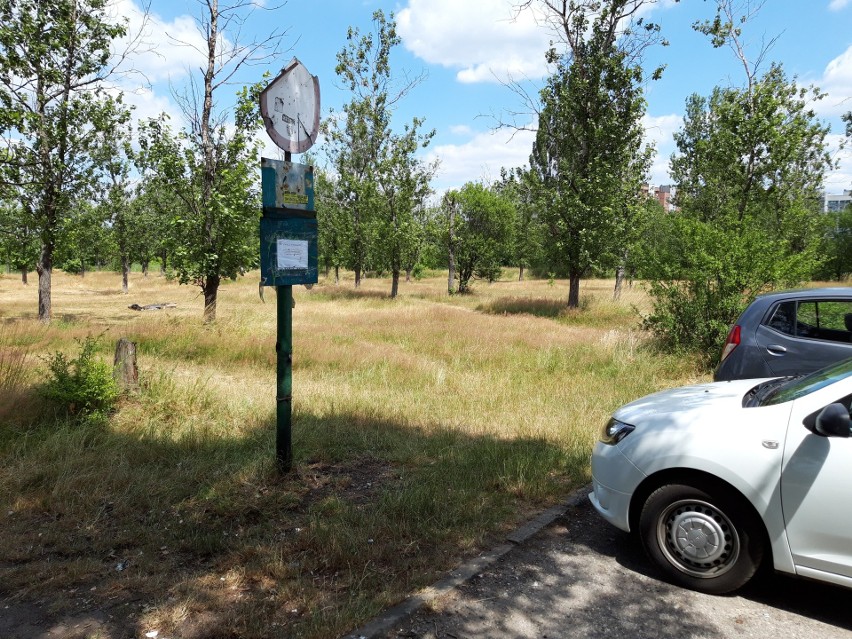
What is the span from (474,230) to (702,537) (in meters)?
32.8

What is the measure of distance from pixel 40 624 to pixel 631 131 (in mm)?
20891

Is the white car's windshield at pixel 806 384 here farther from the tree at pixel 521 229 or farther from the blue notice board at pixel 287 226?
the tree at pixel 521 229

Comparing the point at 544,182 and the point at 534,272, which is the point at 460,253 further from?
the point at 534,272

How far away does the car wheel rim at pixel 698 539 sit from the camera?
3.05 metres

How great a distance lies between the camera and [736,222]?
1036cm

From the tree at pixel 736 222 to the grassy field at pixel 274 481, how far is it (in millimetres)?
Answer: 1308

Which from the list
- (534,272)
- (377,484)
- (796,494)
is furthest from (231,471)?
(534,272)

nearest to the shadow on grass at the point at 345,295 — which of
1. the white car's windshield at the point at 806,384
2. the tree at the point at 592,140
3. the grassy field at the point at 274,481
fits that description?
the tree at the point at 592,140

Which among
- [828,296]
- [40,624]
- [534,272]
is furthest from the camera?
[534,272]

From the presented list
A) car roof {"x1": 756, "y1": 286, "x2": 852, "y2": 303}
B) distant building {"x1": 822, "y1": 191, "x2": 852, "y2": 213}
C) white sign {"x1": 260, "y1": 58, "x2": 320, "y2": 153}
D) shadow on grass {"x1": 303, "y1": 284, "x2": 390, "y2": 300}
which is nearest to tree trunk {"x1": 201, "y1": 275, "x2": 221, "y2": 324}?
shadow on grass {"x1": 303, "y1": 284, "x2": 390, "y2": 300}

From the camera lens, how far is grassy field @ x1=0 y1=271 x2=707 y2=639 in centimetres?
301

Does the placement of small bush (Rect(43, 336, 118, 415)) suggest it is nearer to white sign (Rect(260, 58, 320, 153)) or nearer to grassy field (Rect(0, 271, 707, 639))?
grassy field (Rect(0, 271, 707, 639))

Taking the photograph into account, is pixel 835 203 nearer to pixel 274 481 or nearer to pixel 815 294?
pixel 815 294

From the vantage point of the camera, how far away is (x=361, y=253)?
103ft
